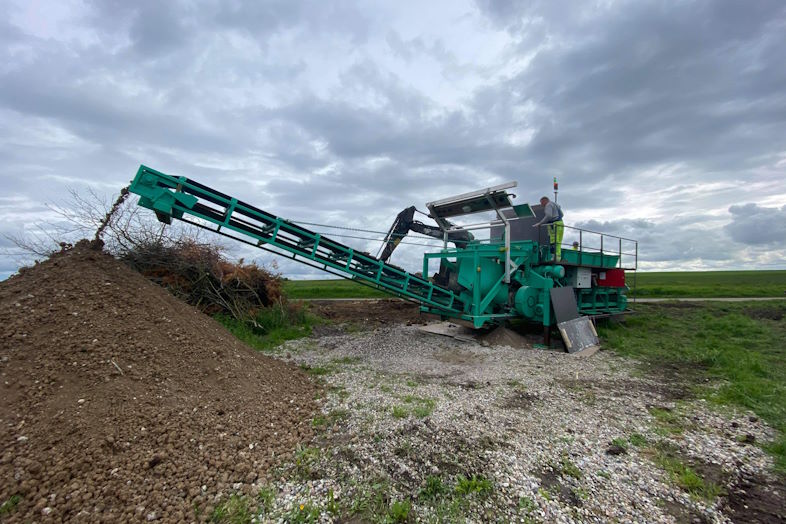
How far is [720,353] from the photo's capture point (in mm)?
8227

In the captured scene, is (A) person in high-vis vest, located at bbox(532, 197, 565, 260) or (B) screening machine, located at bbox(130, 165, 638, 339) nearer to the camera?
(B) screening machine, located at bbox(130, 165, 638, 339)

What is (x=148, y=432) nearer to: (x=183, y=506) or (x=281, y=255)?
(x=183, y=506)

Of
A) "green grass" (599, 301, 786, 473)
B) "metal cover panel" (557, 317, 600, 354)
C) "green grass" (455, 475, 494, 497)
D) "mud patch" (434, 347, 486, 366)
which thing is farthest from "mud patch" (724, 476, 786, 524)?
"metal cover panel" (557, 317, 600, 354)

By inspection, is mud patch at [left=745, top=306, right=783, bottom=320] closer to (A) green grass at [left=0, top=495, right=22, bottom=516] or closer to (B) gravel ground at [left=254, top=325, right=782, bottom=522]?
(B) gravel ground at [left=254, top=325, right=782, bottom=522]

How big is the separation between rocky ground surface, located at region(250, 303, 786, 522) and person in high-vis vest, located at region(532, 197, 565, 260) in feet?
14.2

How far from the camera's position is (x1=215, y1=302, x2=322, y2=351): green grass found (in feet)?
32.1

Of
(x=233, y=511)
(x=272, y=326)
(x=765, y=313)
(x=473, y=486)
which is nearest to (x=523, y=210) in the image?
(x=473, y=486)

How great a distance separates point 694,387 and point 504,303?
176 inches

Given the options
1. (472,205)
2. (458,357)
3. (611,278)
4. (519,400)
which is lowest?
(458,357)

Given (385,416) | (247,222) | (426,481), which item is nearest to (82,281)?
(247,222)

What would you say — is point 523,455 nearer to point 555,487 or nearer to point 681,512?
point 555,487

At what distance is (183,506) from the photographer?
9.99ft

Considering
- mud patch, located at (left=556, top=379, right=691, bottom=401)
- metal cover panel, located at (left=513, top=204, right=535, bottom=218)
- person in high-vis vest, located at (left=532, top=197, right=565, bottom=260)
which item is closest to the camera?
mud patch, located at (left=556, top=379, right=691, bottom=401)

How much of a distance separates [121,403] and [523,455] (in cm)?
420
